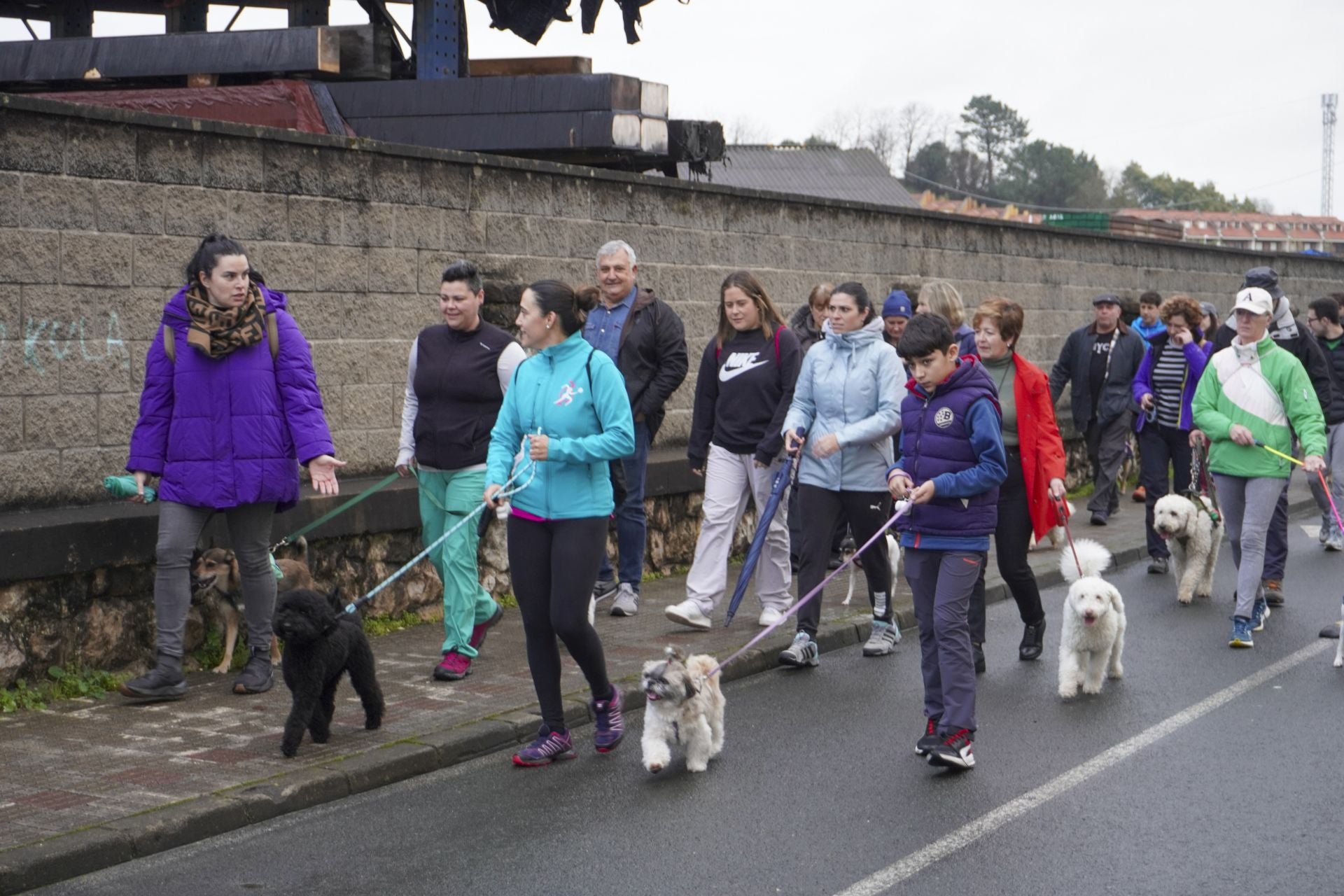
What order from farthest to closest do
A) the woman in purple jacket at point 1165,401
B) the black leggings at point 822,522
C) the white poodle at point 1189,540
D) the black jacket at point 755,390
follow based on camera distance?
1. the woman in purple jacket at point 1165,401
2. the white poodle at point 1189,540
3. the black jacket at point 755,390
4. the black leggings at point 822,522

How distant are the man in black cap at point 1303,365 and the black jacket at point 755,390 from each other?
10.1 feet

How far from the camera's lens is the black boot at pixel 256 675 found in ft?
25.8

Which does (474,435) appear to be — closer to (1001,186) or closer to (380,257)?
(380,257)

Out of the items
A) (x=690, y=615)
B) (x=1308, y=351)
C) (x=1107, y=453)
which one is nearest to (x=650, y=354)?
(x=690, y=615)

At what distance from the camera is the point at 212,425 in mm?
7504

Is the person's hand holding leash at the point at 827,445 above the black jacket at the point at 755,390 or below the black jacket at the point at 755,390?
below

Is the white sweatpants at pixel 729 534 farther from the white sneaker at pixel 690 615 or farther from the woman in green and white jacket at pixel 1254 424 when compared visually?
the woman in green and white jacket at pixel 1254 424

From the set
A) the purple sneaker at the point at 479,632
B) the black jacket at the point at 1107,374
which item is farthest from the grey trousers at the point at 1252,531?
the black jacket at the point at 1107,374

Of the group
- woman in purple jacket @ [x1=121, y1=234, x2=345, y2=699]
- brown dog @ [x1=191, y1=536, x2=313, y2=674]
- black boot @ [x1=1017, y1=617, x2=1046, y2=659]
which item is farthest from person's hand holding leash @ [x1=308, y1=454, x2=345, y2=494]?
black boot @ [x1=1017, y1=617, x2=1046, y2=659]

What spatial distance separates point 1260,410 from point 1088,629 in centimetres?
231

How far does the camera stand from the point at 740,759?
277 inches

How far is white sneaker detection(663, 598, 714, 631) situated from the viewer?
9.49 meters

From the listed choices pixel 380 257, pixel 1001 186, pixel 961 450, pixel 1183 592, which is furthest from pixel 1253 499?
pixel 1001 186

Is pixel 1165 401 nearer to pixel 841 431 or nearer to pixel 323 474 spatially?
pixel 841 431
